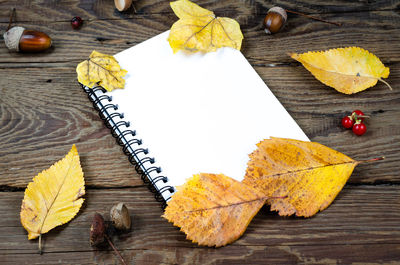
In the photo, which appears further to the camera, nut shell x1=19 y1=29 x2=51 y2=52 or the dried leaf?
nut shell x1=19 y1=29 x2=51 y2=52

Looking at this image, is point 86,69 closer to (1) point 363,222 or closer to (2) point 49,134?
(2) point 49,134

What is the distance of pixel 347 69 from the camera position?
3.20 ft

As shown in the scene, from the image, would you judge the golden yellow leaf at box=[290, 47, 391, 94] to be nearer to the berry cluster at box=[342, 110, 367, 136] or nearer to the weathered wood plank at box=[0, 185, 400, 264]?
the berry cluster at box=[342, 110, 367, 136]

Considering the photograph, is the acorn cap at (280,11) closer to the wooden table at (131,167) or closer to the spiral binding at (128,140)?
the wooden table at (131,167)

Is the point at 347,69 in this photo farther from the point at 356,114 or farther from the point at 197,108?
the point at 197,108

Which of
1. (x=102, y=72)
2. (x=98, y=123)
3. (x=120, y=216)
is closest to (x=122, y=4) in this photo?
(x=102, y=72)

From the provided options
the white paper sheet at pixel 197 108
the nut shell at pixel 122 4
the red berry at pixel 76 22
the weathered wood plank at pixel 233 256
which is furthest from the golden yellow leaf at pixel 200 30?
the weathered wood plank at pixel 233 256

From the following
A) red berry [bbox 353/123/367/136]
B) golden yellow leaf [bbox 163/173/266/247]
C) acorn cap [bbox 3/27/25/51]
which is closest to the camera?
golden yellow leaf [bbox 163/173/266/247]

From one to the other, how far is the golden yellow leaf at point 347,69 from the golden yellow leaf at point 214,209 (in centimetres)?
36

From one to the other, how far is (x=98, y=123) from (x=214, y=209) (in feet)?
1.20

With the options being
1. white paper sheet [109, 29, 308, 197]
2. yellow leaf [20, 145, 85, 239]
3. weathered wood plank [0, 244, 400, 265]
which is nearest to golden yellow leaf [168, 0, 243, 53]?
white paper sheet [109, 29, 308, 197]

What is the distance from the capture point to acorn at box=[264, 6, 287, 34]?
1.04 m

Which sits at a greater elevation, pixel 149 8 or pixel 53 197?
pixel 149 8

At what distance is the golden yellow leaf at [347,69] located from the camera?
38.4 inches
